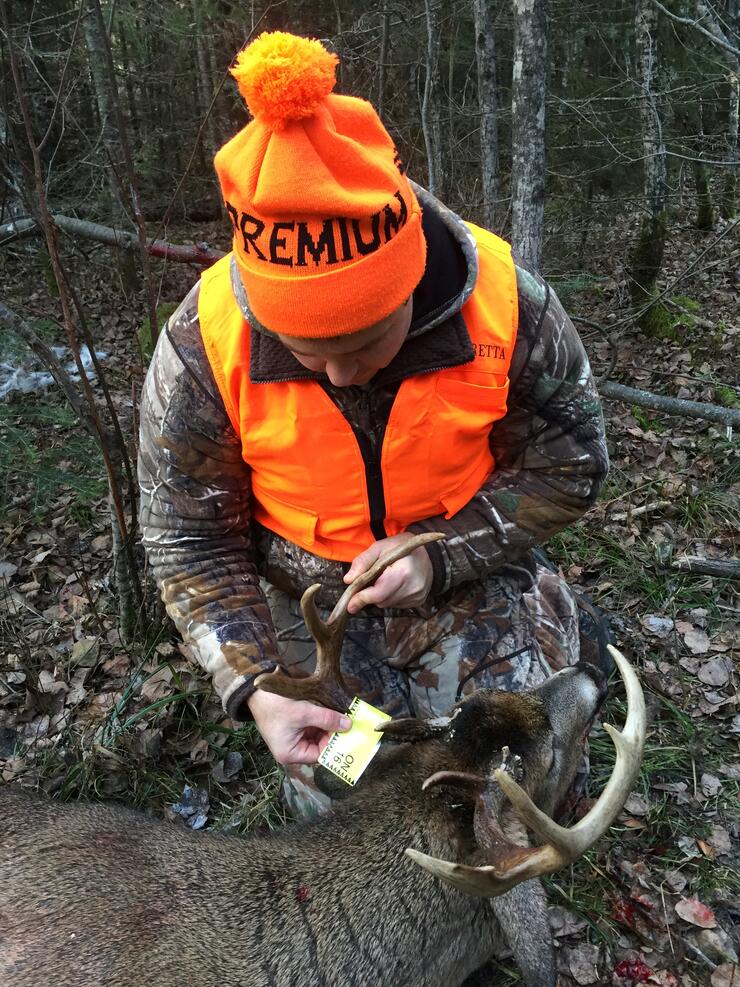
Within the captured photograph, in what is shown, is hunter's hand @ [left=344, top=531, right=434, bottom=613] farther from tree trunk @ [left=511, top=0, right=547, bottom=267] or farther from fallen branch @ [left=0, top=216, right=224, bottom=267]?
tree trunk @ [left=511, top=0, right=547, bottom=267]

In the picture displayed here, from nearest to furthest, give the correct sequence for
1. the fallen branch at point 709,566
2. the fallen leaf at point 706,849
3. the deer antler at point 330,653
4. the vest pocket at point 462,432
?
the deer antler at point 330,653, the vest pocket at point 462,432, the fallen leaf at point 706,849, the fallen branch at point 709,566

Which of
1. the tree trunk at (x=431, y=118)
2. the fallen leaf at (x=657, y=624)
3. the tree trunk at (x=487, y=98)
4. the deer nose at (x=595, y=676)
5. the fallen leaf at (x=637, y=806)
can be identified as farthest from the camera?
the tree trunk at (x=487, y=98)

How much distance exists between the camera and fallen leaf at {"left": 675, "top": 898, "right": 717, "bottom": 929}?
289 cm

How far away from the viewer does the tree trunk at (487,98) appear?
6.66m

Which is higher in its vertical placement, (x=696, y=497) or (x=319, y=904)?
(x=319, y=904)

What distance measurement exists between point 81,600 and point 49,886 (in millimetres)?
2112

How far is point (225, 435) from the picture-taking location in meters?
2.80

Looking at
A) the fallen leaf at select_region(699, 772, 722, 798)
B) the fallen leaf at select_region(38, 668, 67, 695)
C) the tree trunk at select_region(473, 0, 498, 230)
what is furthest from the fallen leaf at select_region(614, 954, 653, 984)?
the tree trunk at select_region(473, 0, 498, 230)

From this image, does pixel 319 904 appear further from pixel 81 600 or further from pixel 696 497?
pixel 696 497

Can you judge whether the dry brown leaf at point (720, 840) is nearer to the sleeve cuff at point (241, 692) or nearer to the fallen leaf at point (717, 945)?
the fallen leaf at point (717, 945)

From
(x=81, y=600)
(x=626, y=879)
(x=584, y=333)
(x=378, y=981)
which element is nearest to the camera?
(x=378, y=981)

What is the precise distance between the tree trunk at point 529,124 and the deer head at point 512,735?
337cm

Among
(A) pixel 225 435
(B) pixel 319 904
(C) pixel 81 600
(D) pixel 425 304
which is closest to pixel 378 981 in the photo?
(B) pixel 319 904

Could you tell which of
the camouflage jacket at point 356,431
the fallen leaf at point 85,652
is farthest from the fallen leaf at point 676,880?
the fallen leaf at point 85,652
